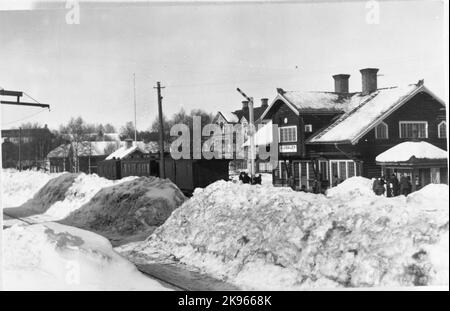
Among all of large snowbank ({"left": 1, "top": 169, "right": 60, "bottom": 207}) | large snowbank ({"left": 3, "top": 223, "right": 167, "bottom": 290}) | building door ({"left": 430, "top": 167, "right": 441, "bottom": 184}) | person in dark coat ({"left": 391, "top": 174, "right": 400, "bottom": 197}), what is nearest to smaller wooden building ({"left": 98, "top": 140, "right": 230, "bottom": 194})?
large snowbank ({"left": 1, "top": 169, "right": 60, "bottom": 207})

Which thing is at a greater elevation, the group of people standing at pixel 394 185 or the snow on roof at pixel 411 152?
the snow on roof at pixel 411 152

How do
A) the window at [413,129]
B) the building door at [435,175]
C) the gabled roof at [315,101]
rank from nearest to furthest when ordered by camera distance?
the building door at [435,175] < the window at [413,129] < the gabled roof at [315,101]

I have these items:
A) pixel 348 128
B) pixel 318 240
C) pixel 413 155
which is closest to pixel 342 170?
pixel 348 128

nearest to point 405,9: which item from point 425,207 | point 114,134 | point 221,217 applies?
point 425,207

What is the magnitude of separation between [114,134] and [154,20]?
1621 inches

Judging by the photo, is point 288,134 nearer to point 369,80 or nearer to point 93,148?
point 369,80

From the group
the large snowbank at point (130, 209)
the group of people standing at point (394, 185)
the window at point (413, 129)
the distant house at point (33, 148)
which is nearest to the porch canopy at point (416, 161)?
the group of people standing at point (394, 185)

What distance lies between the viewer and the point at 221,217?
13.3 m

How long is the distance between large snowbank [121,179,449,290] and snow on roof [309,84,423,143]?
22.9 feet

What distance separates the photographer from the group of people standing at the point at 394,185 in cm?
1408

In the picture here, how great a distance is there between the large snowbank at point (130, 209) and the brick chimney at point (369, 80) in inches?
351

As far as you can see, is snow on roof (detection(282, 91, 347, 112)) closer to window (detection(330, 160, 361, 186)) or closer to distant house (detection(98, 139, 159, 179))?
window (detection(330, 160, 361, 186))

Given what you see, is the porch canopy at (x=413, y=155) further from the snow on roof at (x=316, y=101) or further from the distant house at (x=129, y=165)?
the distant house at (x=129, y=165)

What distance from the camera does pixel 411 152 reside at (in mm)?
14469
